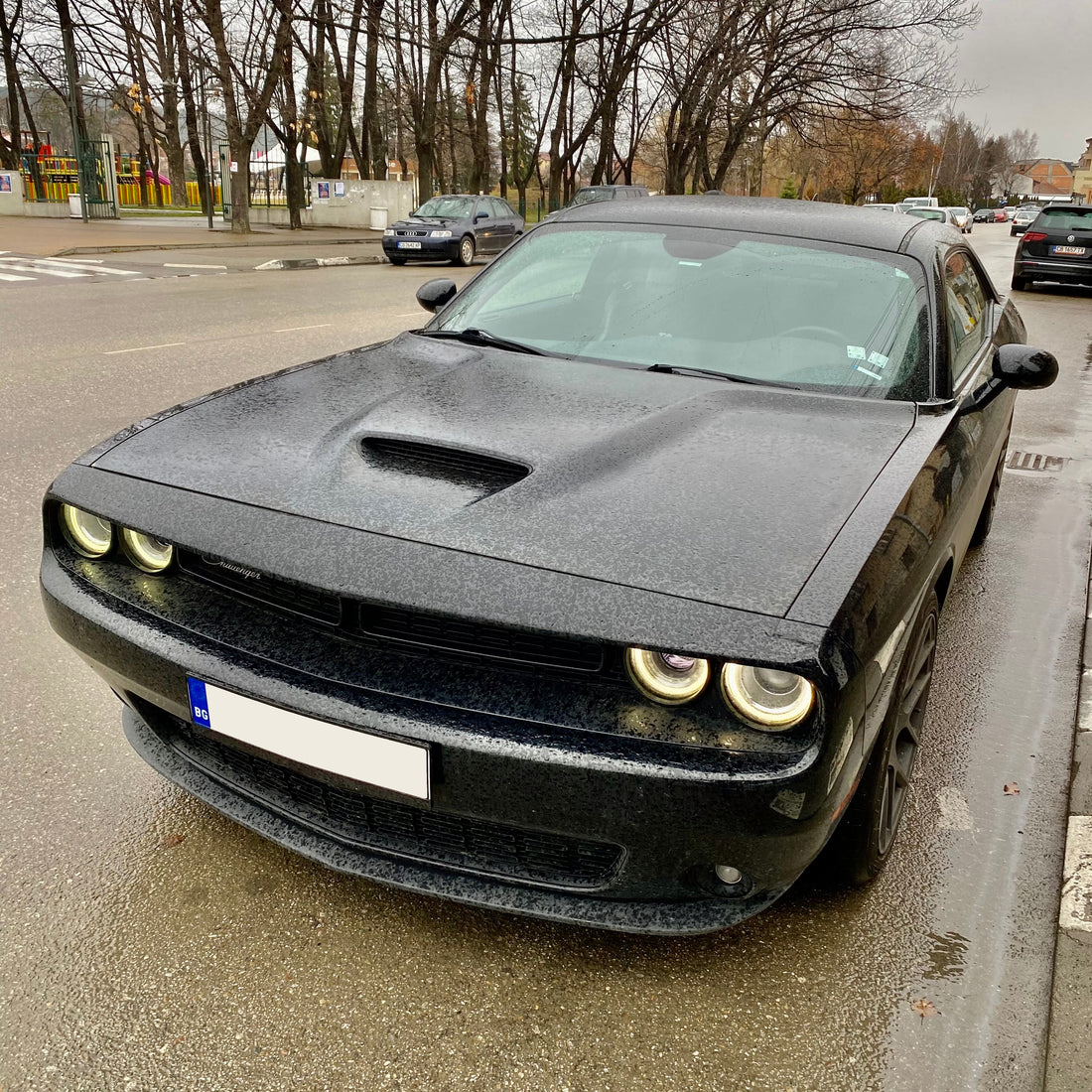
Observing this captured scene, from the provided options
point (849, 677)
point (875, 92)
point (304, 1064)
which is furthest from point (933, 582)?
point (875, 92)

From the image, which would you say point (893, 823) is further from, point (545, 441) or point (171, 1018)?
point (171, 1018)

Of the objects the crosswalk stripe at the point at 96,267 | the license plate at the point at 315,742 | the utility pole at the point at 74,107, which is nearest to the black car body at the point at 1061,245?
the crosswalk stripe at the point at 96,267

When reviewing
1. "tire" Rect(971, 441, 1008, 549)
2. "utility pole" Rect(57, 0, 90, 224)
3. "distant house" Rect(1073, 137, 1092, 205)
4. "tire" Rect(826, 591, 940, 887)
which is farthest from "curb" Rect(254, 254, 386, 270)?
"distant house" Rect(1073, 137, 1092, 205)

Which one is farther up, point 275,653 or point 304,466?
point 304,466

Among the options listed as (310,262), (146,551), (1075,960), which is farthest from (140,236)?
(1075,960)

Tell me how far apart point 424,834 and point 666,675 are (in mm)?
592

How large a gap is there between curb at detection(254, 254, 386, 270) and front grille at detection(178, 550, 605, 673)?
61.6 ft

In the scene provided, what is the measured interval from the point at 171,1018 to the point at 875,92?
118ft

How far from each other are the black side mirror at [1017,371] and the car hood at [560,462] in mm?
525

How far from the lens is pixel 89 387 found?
734cm

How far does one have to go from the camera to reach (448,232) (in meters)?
20.0

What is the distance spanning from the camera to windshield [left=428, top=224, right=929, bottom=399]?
2848 millimetres

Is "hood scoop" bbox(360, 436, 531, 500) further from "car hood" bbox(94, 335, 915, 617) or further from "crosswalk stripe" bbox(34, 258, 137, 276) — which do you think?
"crosswalk stripe" bbox(34, 258, 137, 276)

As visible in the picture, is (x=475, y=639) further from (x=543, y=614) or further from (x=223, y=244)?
(x=223, y=244)
